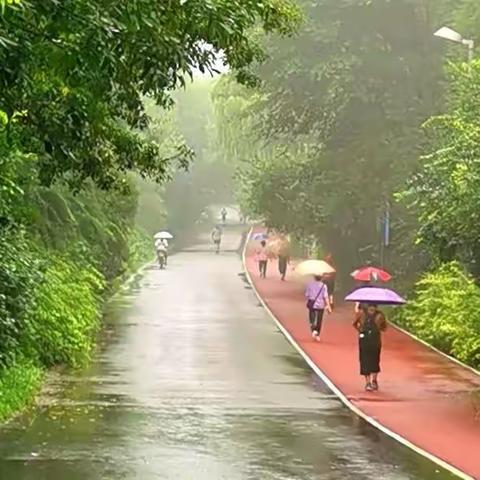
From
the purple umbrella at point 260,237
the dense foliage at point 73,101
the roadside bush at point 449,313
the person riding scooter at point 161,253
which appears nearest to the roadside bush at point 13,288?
the dense foliage at point 73,101

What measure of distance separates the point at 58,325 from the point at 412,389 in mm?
6250

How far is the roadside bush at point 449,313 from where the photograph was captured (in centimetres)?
2128

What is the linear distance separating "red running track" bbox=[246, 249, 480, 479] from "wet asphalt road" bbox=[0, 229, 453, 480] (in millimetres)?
486

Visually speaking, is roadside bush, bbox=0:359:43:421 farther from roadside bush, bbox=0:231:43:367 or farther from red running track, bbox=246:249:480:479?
red running track, bbox=246:249:480:479

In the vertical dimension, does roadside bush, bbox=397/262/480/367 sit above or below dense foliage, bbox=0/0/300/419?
below

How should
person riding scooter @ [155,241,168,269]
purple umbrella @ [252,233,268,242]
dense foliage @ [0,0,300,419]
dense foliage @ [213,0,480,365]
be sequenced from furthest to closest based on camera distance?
purple umbrella @ [252,233,268,242], person riding scooter @ [155,241,168,269], dense foliage @ [213,0,480,365], dense foliage @ [0,0,300,419]

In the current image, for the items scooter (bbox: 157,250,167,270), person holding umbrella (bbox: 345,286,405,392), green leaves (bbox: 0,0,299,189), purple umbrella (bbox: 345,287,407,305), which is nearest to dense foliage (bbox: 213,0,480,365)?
purple umbrella (bbox: 345,287,407,305)

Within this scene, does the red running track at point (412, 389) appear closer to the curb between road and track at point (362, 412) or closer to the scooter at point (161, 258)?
the curb between road and track at point (362, 412)

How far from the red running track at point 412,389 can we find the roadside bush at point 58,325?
452cm

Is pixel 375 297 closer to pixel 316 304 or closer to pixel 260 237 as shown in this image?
pixel 316 304

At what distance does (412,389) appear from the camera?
18.1m

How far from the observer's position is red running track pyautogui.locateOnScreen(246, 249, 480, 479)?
44.3 feet

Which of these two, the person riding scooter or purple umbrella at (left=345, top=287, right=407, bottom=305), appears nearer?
purple umbrella at (left=345, top=287, right=407, bottom=305)

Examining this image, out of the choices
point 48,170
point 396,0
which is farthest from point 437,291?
point 48,170
